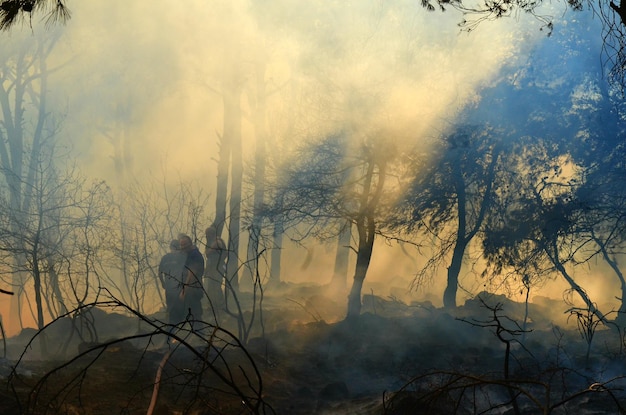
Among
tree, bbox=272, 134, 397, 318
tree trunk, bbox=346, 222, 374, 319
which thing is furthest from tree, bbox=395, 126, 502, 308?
tree trunk, bbox=346, 222, 374, 319

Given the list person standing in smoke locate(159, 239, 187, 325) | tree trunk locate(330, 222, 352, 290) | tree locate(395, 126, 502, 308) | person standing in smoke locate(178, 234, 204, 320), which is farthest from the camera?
tree trunk locate(330, 222, 352, 290)

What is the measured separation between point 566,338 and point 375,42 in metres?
8.30

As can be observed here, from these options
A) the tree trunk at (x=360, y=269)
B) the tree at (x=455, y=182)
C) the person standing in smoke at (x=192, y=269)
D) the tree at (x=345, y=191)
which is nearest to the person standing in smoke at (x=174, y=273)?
the person standing in smoke at (x=192, y=269)

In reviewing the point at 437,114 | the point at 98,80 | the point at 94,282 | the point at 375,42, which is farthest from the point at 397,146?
the point at 98,80

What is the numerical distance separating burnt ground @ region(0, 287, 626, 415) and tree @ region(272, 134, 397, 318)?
1.65 metres

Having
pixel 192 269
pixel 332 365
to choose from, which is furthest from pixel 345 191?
pixel 332 365

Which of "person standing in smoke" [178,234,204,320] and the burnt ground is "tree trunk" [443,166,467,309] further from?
"person standing in smoke" [178,234,204,320]

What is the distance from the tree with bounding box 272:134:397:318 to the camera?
13930 mm

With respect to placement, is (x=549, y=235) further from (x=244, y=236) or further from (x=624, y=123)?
(x=244, y=236)

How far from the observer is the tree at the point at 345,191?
13930mm

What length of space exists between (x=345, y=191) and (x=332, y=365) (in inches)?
180

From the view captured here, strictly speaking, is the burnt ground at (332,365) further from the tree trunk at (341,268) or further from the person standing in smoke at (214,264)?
the tree trunk at (341,268)

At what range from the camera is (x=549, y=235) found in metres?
13.4

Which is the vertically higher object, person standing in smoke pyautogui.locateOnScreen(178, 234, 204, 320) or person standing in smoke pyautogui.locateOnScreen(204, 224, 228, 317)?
person standing in smoke pyautogui.locateOnScreen(204, 224, 228, 317)
